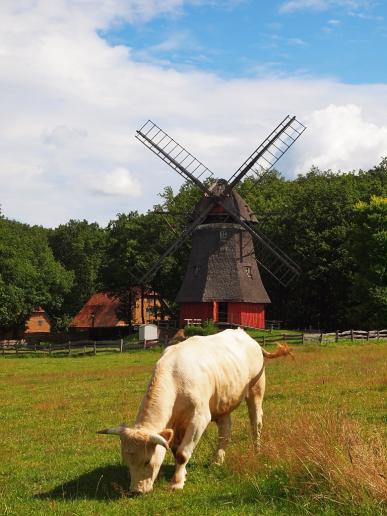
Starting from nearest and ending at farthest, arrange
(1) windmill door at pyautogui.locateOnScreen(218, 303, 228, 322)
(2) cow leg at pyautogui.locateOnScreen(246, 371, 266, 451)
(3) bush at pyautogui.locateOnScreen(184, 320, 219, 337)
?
(2) cow leg at pyautogui.locateOnScreen(246, 371, 266, 451) < (3) bush at pyautogui.locateOnScreen(184, 320, 219, 337) < (1) windmill door at pyautogui.locateOnScreen(218, 303, 228, 322)

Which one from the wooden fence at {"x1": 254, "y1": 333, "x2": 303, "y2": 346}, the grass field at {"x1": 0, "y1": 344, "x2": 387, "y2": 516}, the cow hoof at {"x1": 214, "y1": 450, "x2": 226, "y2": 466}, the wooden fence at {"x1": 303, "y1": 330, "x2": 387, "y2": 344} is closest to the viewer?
the grass field at {"x1": 0, "y1": 344, "x2": 387, "y2": 516}

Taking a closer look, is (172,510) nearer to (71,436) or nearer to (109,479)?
(109,479)

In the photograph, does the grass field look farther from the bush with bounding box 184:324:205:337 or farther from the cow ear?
the bush with bounding box 184:324:205:337

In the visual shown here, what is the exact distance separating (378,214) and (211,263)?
12916mm

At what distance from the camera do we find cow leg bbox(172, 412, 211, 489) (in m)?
9.16

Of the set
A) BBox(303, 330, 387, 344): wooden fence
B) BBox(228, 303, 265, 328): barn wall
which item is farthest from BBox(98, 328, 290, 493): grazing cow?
BBox(228, 303, 265, 328): barn wall

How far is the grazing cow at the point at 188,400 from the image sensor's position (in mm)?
8750

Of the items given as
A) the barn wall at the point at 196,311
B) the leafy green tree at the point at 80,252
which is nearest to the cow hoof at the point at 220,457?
the barn wall at the point at 196,311

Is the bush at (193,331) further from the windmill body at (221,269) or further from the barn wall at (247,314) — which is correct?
the barn wall at (247,314)

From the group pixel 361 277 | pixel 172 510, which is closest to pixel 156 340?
pixel 361 277

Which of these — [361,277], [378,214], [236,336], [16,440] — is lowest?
[16,440]

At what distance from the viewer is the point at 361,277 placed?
51.6m

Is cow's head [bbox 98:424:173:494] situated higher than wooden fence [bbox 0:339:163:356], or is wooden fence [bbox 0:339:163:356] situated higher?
cow's head [bbox 98:424:173:494]

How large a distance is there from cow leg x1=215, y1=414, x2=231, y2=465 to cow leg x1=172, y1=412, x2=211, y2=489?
1004 millimetres
